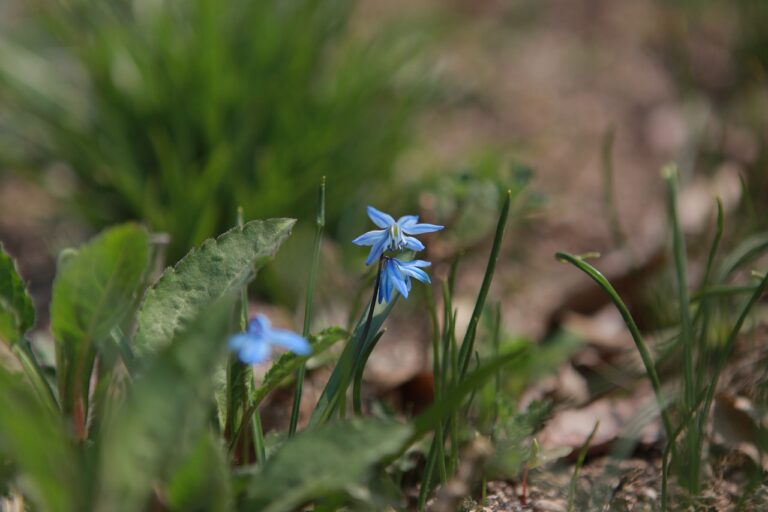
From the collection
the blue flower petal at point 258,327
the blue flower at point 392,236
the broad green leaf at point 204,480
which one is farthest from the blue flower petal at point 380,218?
the broad green leaf at point 204,480

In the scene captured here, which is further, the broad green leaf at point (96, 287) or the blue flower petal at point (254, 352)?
the broad green leaf at point (96, 287)

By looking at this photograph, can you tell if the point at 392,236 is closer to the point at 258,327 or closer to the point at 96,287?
the point at 258,327

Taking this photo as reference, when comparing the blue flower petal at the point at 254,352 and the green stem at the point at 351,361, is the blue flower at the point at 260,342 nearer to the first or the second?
the blue flower petal at the point at 254,352

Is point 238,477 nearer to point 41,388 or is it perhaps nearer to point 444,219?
point 41,388

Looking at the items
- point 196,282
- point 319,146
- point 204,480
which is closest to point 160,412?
point 204,480

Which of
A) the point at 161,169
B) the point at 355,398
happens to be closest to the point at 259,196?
the point at 161,169

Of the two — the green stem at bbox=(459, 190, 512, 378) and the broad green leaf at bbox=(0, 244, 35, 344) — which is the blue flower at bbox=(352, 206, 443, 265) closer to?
the green stem at bbox=(459, 190, 512, 378)
